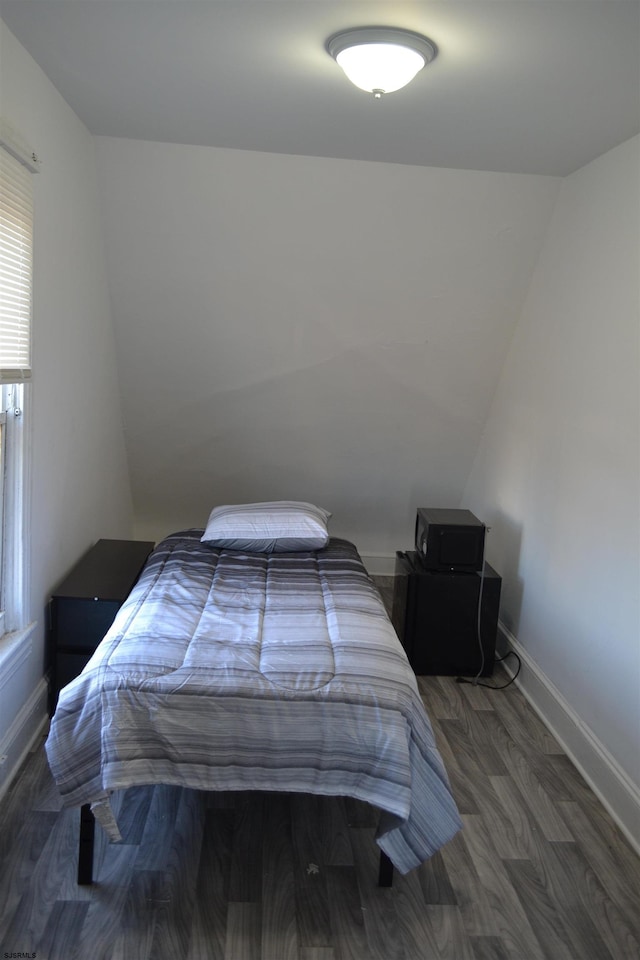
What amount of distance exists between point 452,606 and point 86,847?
206cm

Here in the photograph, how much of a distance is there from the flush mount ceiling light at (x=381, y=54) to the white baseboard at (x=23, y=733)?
247cm

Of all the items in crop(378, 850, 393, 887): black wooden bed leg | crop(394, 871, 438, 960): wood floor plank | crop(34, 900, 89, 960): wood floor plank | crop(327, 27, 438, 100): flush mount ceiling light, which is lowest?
crop(34, 900, 89, 960): wood floor plank

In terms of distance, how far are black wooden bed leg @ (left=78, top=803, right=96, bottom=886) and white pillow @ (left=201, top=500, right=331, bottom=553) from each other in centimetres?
162

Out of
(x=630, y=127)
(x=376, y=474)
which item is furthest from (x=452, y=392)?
(x=630, y=127)

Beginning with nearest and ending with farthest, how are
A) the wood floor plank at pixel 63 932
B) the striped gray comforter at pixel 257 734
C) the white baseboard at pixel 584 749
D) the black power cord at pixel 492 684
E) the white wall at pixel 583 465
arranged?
the wood floor plank at pixel 63 932
the striped gray comforter at pixel 257 734
the white baseboard at pixel 584 749
the white wall at pixel 583 465
the black power cord at pixel 492 684

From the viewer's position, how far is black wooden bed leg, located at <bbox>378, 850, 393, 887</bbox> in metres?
2.29

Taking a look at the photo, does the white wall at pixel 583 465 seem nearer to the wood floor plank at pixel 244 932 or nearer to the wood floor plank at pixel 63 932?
the wood floor plank at pixel 244 932

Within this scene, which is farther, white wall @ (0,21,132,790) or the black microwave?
the black microwave

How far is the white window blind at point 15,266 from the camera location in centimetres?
233

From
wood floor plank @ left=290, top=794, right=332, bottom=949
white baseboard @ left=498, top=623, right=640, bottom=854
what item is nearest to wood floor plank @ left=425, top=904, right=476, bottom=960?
wood floor plank @ left=290, top=794, right=332, bottom=949

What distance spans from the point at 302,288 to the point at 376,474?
136 cm

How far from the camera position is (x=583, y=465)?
10.3 feet

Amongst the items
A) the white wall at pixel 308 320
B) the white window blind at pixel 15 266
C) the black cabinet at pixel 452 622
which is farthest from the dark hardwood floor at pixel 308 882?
the white wall at pixel 308 320

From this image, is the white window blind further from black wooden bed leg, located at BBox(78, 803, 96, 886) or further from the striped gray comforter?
black wooden bed leg, located at BBox(78, 803, 96, 886)
